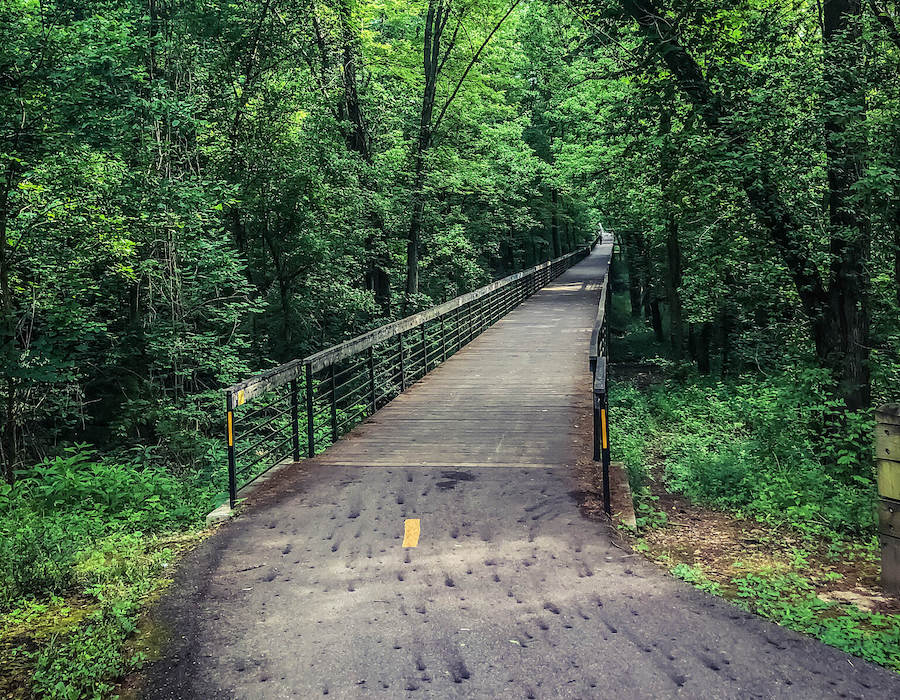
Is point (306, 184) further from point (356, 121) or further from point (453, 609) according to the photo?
point (453, 609)

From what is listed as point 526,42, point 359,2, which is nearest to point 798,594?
point 359,2

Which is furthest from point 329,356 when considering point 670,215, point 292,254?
point 670,215

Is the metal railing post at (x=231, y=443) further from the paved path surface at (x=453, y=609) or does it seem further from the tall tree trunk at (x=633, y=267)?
the tall tree trunk at (x=633, y=267)

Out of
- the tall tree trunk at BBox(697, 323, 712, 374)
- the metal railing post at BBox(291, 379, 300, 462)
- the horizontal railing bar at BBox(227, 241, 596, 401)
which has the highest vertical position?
the horizontal railing bar at BBox(227, 241, 596, 401)

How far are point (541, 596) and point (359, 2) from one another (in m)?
14.5

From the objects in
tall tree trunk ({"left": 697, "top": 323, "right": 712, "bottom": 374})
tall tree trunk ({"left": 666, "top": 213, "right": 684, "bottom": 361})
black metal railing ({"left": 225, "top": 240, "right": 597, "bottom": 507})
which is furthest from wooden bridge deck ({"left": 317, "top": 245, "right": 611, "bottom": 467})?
tall tree trunk ({"left": 697, "top": 323, "right": 712, "bottom": 374})

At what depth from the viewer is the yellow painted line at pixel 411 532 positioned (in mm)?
5213

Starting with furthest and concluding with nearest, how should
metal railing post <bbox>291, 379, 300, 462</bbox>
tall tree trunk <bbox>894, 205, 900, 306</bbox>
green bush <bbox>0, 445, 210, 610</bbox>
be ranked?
metal railing post <bbox>291, 379, 300, 462</bbox>, tall tree trunk <bbox>894, 205, 900, 306</bbox>, green bush <bbox>0, 445, 210, 610</bbox>

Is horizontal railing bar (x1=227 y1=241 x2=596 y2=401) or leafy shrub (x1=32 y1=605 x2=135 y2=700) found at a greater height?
horizontal railing bar (x1=227 y1=241 x2=596 y2=401)

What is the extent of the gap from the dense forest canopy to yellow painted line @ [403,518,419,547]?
187 inches

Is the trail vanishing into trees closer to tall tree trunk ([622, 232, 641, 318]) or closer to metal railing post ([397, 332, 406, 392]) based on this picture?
metal railing post ([397, 332, 406, 392])

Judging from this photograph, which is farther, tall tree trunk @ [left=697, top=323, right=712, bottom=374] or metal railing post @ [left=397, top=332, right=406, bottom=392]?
tall tree trunk @ [left=697, top=323, right=712, bottom=374]

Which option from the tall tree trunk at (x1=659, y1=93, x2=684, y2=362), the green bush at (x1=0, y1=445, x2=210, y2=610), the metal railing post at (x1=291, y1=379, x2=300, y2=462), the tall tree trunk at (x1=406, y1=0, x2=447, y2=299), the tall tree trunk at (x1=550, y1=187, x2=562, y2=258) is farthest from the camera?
the tall tree trunk at (x1=550, y1=187, x2=562, y2=258)

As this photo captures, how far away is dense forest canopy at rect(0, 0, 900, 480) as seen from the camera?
7539 mm
